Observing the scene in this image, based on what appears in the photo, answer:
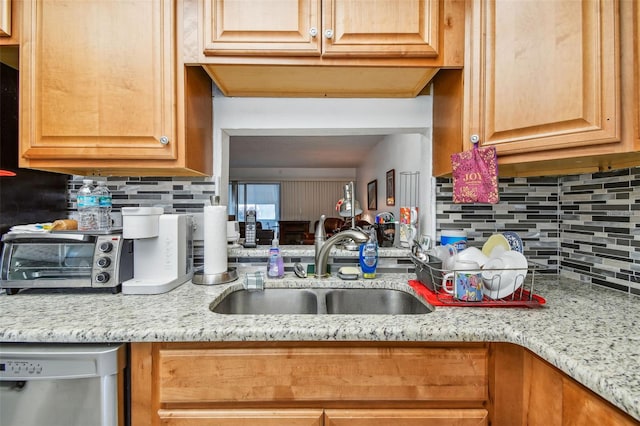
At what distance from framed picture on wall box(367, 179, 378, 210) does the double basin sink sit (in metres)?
3.53

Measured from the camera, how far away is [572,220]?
1.37 metres

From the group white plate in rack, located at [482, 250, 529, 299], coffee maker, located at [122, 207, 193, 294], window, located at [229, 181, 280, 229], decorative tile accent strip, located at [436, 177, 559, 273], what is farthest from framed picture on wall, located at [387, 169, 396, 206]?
window, located at [229, 181, 280, 229]

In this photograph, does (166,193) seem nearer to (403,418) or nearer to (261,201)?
(403,418)

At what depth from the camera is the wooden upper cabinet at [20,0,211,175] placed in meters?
1.10

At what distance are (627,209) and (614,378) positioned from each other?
2.72 ft

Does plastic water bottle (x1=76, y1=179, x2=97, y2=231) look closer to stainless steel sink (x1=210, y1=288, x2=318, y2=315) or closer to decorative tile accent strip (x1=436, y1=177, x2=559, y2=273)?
stainless steel sink (x1=210, y1=288, x2=318, y2=315)

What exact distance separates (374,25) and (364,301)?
3.34ft

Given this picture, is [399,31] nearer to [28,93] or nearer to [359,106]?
[359,106]

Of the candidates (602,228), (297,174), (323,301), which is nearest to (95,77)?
(323,301)

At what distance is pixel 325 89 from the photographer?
1360 mm

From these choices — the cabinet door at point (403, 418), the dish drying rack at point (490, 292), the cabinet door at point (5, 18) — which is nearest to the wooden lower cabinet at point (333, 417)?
the cabinet door at point (403, 418)

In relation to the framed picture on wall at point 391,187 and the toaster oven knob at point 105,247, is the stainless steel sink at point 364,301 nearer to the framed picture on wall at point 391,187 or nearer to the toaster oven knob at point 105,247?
the toaster oven knob at point 105,247

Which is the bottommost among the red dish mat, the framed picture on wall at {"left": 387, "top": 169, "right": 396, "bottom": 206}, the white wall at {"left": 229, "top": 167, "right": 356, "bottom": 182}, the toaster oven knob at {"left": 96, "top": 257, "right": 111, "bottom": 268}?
the red dish mat

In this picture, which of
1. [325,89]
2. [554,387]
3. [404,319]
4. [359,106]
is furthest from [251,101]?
[554,387]
